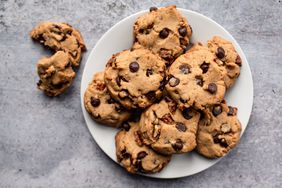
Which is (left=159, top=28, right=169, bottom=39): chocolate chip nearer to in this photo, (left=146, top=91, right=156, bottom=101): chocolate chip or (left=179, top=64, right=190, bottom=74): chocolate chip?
(left=179, top=64, right=190, bottom=74): chocolate chip

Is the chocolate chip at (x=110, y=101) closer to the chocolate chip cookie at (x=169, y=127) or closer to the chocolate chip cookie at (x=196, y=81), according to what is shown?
the chocolate chip cookie at (x=169, y=127)

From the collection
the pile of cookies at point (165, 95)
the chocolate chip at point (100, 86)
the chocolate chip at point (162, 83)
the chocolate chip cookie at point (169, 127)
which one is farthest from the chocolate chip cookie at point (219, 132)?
the chocolate chip at point (100, 86)

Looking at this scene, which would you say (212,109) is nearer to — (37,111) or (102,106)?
(102,106)

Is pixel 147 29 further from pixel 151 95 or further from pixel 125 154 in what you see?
pixel 125 154

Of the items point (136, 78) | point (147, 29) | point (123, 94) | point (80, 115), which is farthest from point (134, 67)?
point (80, 115)

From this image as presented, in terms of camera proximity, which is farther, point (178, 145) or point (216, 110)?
point (216, 110)
